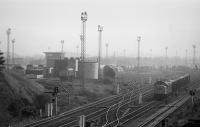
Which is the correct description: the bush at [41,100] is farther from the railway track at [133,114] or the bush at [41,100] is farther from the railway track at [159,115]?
the railway track at [159,115]

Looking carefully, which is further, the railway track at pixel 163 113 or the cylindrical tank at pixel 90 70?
the cylindrical tank at pixel 90 70

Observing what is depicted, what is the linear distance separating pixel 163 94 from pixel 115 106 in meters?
9.37

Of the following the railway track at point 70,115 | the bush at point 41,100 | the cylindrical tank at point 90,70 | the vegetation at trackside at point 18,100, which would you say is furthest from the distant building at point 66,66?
the bush at point 41,100

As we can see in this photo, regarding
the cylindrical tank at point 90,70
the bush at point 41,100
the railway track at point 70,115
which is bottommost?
the railway track at point 70,115

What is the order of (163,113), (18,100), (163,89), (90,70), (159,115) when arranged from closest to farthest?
(159,115), (163,113), (18,100), (163,89), (90,70)

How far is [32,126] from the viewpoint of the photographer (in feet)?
87.9

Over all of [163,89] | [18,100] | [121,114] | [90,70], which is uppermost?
[90,70]

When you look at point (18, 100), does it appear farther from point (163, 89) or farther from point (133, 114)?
point (163, 89)

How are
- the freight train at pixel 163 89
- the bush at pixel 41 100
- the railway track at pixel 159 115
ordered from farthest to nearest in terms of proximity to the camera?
1. the freight train at pixel 163 89
2. the bush at pixel 41 100
3. the railway track at pixel 159 115

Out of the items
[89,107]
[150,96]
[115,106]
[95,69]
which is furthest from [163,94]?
[95,69]

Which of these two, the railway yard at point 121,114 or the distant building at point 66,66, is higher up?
the distant building at point 66,66

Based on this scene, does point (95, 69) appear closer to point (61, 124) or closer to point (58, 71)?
point (58, 71)

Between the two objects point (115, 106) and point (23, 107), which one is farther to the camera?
point (115, 106)

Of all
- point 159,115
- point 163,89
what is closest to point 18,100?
point 159,115
